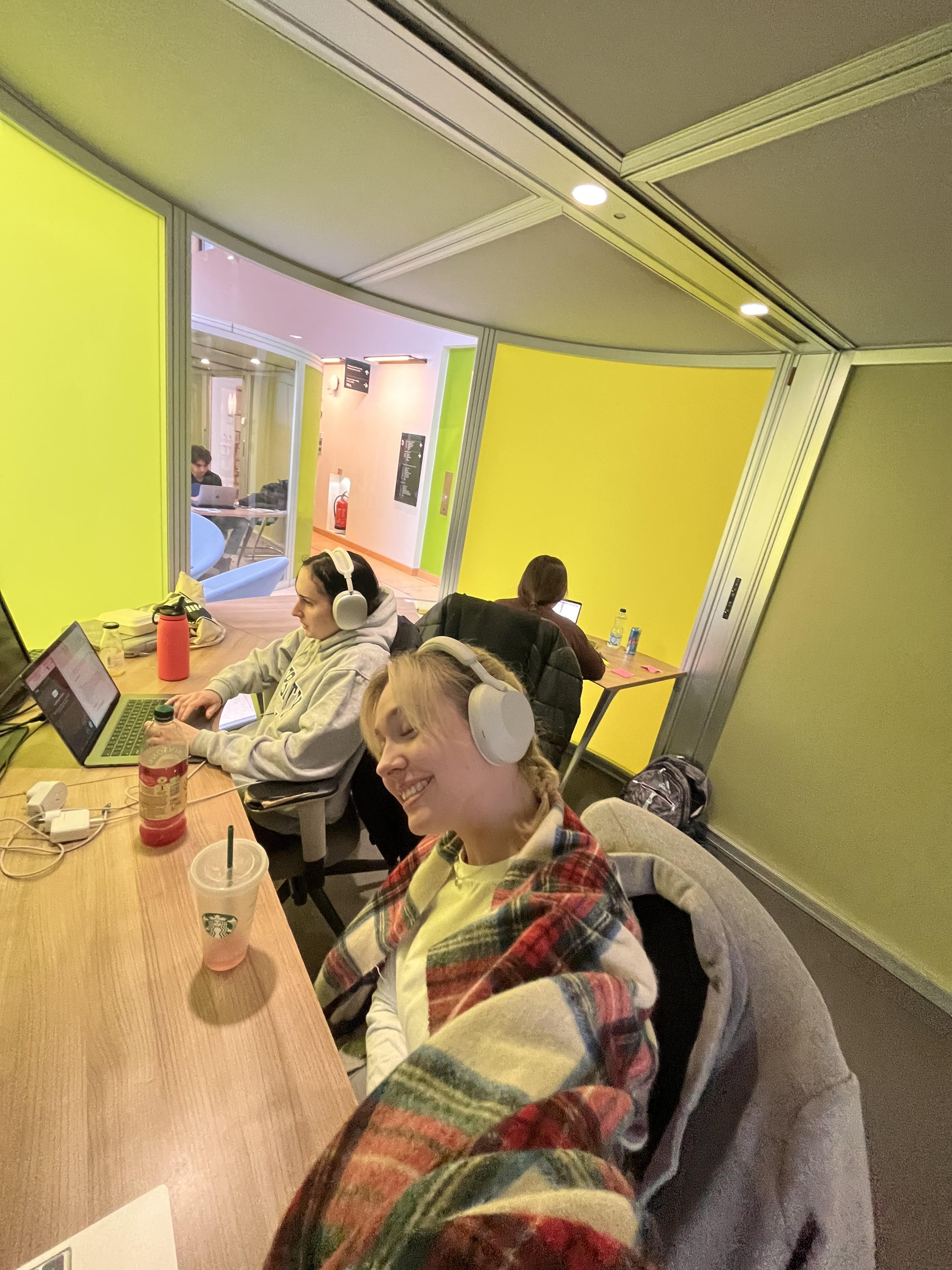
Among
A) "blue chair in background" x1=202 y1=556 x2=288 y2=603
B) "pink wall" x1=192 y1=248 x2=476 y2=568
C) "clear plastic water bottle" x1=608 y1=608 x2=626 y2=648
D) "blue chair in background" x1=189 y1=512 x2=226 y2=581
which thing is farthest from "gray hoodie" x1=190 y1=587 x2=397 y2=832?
"blue chair in background" x1=202 y1=556 x2=288 y2=603

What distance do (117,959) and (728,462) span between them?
3.04 m

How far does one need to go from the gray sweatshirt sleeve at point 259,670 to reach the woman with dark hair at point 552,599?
3.28ft

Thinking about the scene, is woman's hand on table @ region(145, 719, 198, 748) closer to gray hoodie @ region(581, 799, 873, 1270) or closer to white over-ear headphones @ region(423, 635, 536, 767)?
white over-ear headphones @ region(423, 635, 536, 767)

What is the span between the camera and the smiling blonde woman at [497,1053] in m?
0.41

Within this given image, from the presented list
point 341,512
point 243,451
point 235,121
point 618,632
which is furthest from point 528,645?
point 341,512

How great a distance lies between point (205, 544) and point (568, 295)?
125 inches

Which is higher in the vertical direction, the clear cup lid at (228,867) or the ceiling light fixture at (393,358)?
the ceiling light fixture at (393,358)

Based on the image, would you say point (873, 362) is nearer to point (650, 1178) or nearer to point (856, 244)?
point (856, 244)

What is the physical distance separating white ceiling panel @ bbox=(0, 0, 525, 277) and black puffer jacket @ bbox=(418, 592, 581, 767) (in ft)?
4.19

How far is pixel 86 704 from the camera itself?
1.35 metres

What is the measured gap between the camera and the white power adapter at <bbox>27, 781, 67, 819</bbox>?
3.45ft

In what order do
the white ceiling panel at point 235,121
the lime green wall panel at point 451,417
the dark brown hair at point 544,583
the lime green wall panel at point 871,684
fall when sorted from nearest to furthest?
the white ceiling panel at point 235,121
the lime green wall panel at point 871,684
the dark brown hair at point 544,583
the lime green wall panel at point 451,417

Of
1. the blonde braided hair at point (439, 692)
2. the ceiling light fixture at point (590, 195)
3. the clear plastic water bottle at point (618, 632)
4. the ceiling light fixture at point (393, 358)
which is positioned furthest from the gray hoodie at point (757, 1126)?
the ceiling light fixture at point (393, 358)

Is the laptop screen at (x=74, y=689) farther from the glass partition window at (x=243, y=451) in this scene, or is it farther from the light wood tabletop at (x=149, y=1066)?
the glass partition window at (x=243, y=451)
